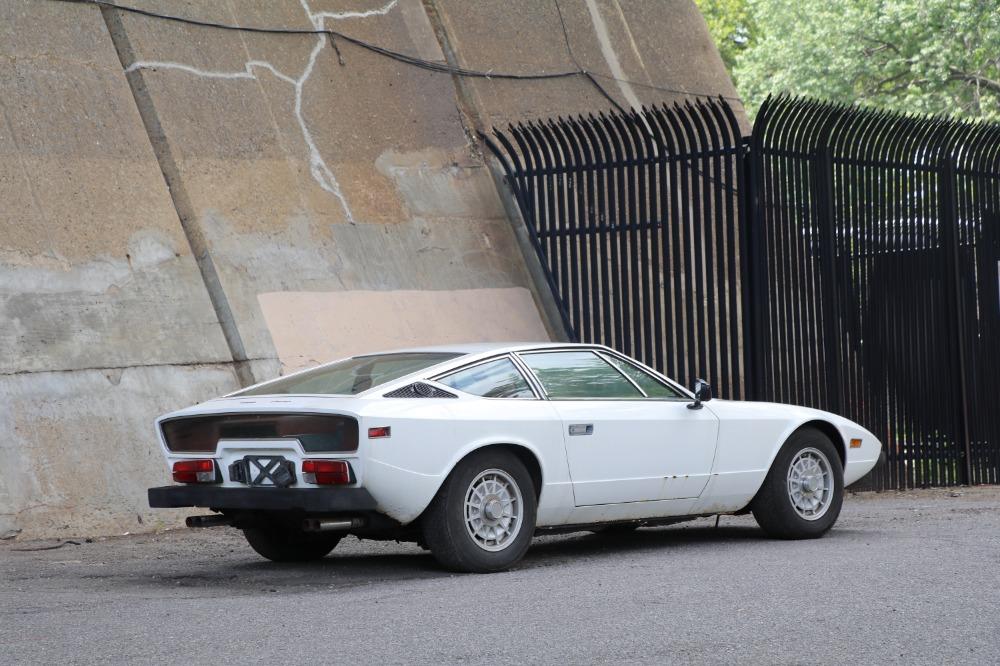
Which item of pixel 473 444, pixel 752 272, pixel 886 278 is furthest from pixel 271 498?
pixel 886 278

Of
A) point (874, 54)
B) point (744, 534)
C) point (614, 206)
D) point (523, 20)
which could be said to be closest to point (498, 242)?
point (614, 206)

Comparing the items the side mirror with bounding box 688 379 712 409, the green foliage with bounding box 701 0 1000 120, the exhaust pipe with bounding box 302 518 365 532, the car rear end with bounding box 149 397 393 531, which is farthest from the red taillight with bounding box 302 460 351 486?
the green foliage with bounding box 701 0 1000 120

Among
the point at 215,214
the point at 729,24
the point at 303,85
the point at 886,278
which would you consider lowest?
the point at 886,278

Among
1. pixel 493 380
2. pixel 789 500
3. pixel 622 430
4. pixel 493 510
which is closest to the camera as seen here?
pixel 493 510

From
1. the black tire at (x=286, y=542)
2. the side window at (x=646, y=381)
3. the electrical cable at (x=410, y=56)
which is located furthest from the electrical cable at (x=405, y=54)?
the black tire at (x=286, y=542)

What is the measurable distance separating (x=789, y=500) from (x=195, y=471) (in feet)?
11.8

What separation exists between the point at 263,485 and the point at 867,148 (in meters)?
7.17

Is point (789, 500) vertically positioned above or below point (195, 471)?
below

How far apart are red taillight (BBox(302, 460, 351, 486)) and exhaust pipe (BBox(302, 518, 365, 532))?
223 mm

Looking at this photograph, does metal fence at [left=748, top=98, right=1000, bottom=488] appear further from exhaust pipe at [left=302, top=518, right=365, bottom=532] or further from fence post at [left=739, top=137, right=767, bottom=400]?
exhaust pipe at [left=302, top=518, right=365, bottom=532]

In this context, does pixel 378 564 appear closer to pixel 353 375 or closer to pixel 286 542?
pixel 286 542

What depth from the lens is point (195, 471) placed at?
7176mm

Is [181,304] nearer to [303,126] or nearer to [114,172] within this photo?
[114,172]

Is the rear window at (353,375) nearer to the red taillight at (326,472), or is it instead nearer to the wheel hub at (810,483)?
the red taillight at (326,472)
